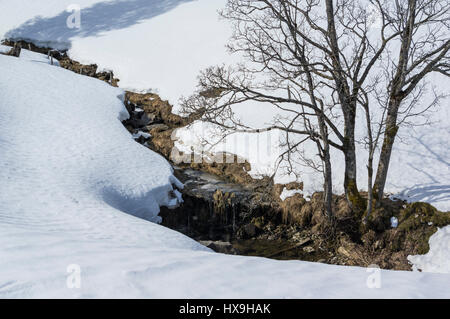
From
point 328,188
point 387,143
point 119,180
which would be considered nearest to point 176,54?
point 119,180

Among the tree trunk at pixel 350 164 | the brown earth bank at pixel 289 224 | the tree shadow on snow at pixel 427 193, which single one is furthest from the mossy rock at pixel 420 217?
the tree trunk at pixel 350 164

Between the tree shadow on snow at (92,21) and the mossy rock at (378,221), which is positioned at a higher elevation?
the tree shadow on snow at (92,21)

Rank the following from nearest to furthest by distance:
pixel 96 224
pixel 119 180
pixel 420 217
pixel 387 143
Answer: pixel 96 224
pixel 387 143
pixel 420 217
pixel 119 180

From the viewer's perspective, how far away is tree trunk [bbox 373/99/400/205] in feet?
32.4

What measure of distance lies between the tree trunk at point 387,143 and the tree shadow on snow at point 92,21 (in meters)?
23.4

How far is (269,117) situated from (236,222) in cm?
637

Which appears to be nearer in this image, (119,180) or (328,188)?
(328,188)

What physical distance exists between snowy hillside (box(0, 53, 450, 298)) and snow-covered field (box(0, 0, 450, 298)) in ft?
0.08

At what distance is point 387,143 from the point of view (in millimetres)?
10156

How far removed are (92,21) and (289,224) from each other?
2586 cm

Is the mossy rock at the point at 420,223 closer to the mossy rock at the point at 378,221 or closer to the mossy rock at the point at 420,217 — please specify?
the mossy rock at the point at 420,217

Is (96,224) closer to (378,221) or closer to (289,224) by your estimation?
(289,224)

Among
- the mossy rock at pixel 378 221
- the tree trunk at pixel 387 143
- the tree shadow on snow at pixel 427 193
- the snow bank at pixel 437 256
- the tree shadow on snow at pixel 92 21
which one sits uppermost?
the tree shadow on snow at pixel 92 21

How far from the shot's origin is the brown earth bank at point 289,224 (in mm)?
10086
